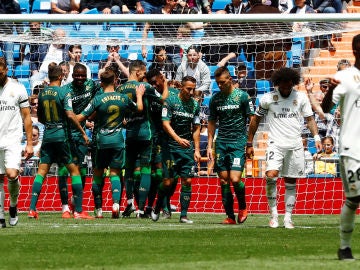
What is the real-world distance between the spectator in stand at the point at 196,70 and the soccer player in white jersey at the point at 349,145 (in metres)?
10.2

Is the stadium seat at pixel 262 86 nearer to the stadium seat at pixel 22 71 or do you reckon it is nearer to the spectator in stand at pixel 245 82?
the spectator in stand at pixel 245 82

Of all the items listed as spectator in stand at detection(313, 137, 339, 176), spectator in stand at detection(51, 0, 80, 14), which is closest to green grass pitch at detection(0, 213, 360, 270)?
spectator in stand at detection(313, 137, 339, 176)

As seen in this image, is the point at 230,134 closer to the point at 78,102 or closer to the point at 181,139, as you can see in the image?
the point at 181,139

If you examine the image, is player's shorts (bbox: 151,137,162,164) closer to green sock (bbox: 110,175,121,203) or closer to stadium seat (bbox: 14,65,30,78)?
green sock (bbox: 110,175,121,203)

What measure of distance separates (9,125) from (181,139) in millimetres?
3184

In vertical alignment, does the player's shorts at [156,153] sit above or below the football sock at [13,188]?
above

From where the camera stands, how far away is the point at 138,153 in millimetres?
17953

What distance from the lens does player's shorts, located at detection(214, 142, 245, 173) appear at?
1590 cm

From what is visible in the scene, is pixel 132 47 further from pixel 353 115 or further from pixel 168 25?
pixel 353 115

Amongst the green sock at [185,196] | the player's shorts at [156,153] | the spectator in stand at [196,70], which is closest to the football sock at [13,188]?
the green sock at [185,196]

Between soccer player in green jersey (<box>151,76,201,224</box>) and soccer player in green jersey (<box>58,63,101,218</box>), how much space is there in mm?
1756

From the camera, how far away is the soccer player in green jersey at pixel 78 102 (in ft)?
57.9

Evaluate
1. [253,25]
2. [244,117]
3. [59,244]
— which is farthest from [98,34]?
[59,244]

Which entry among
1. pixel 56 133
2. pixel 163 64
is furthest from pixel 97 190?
pixel 163 64
